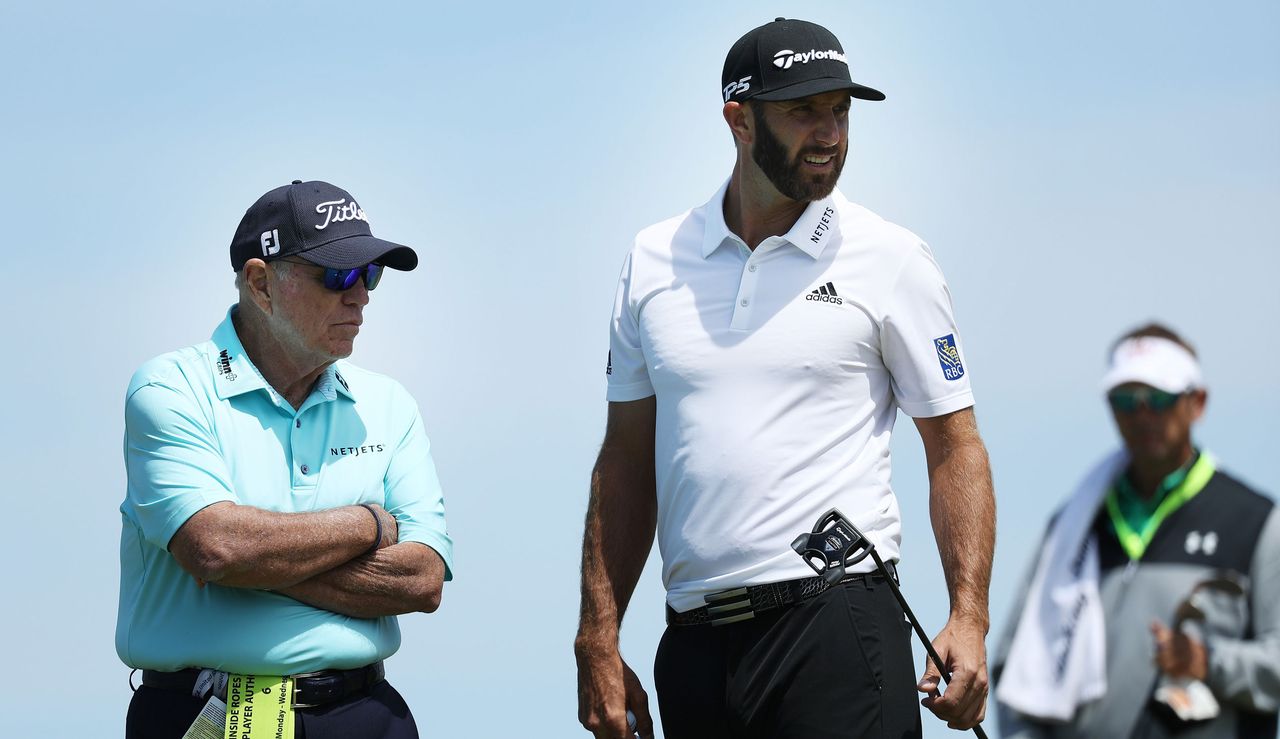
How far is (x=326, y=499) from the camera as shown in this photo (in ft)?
15.4

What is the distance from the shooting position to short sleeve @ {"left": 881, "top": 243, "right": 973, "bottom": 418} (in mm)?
4488

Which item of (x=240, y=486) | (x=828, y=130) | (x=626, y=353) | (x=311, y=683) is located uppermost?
(x=828, y=130)

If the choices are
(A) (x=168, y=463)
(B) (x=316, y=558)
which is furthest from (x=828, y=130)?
(A) (x=168, y=463)

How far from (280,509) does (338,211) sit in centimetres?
95

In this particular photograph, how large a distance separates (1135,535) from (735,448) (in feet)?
7.36

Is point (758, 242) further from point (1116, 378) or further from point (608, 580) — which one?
point (1116, 378)

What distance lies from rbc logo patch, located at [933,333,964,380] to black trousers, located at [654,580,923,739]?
0.62 metres

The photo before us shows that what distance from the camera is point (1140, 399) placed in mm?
2279

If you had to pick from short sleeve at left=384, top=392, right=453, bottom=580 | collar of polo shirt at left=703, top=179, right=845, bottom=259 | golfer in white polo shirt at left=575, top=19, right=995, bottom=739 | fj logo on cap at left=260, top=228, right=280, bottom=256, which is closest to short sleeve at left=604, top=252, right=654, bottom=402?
golfer in white polo shirt at left=575, top=19, right=995, bottom=739

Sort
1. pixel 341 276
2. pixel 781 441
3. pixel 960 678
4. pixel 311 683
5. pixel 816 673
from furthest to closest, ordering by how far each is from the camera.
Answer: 1. pixel 341 276
2. pixel 311 683
3. pixel 781 441
4. pixel 816 673
5. pixel 960 678

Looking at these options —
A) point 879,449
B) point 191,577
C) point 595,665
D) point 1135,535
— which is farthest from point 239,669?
point 1135,535

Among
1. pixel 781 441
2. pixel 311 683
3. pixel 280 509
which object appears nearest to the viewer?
pixel 781 441

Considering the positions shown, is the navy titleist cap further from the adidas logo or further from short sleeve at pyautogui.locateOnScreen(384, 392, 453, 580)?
the adidas logo

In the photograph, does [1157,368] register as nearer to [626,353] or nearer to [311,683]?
[626,353]
